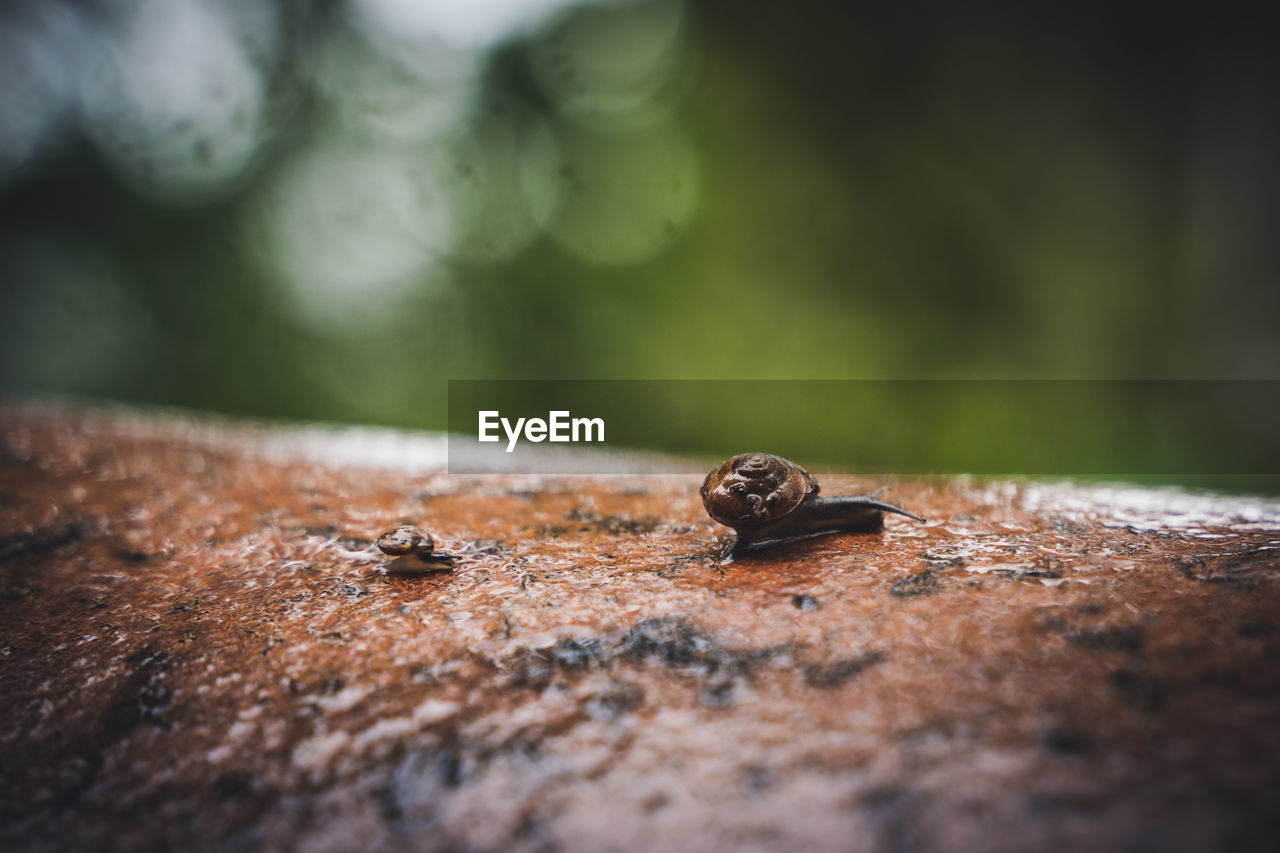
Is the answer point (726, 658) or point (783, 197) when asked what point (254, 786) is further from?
point (783, 197)

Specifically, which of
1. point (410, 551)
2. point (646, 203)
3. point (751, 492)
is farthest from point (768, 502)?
point (646, 203)

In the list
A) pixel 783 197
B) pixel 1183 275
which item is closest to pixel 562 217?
pixel 783 197

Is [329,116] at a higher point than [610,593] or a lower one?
higher

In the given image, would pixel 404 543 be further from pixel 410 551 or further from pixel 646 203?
pixel 646 203

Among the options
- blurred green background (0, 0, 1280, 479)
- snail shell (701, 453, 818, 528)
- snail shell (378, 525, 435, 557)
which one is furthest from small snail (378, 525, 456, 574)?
blurred green background (0, 0, 1280, 479)

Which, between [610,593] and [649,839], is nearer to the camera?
[649,839]

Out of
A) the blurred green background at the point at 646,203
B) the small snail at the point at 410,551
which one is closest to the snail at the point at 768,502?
the small snail at the point at 410,551

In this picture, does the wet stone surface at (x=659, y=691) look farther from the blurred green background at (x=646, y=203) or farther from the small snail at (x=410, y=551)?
the blurred green background at (x=646, y=203)
